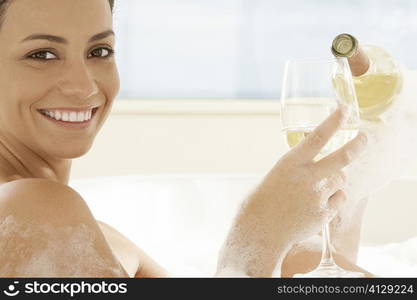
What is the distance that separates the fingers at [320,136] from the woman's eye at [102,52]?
0.34 meters

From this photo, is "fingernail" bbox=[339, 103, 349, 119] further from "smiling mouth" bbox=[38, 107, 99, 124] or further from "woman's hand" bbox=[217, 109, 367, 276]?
"smiling mouth" bbox=[38, 107, 99, 124]

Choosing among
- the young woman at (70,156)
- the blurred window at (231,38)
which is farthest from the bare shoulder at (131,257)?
the blurred window at (231,38)

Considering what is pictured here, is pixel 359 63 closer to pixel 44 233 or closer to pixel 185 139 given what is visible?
pixel 44 233

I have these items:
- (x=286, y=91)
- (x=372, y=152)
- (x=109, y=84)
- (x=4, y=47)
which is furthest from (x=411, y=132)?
(x=4, y=47)

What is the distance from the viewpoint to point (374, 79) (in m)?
1.34

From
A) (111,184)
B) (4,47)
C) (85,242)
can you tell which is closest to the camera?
(85,242)

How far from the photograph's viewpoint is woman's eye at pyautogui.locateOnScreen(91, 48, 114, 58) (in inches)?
42.8

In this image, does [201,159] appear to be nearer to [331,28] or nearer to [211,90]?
[211,90]

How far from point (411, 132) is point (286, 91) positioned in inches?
28.7

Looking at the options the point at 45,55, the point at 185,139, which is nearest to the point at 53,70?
the point at 45,55

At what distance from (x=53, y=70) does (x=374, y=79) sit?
0.60m

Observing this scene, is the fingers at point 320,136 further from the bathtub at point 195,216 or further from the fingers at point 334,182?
the bathtub at point 195,216

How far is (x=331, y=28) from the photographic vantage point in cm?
326

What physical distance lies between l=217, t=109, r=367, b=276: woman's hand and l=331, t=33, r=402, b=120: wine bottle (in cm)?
30
